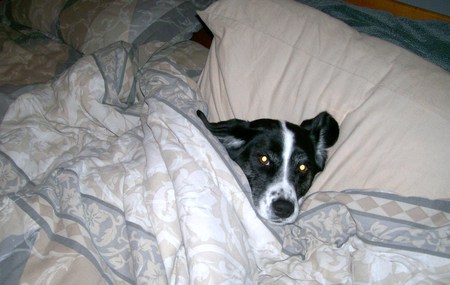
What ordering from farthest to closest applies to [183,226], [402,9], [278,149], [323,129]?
[402,9] → [278,149] → [323,129] → [183,226]

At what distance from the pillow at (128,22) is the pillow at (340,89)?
677mm

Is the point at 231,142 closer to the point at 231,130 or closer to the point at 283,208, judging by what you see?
the point at 231,130

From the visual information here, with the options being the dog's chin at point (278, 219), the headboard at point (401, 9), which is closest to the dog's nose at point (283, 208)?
the dog's chin at point (278, 219)

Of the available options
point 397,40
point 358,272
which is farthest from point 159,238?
point 397,40

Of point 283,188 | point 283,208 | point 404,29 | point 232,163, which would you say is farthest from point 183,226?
point 404,29

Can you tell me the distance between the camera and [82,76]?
185cm

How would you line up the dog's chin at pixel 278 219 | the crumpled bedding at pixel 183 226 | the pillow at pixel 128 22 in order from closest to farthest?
the crumpled bedding at pixel 183 226, the dog's chin at pixel 278 219, the pillow at pixel 128 22

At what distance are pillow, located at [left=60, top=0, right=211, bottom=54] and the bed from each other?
0.37 m

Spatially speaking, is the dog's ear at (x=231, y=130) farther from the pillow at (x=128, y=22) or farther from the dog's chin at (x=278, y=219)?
the pillow at (x=128, y=22)

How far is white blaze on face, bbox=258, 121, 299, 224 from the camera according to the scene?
1498 millimetres

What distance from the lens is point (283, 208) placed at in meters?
1.48

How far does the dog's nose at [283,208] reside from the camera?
1468 mm

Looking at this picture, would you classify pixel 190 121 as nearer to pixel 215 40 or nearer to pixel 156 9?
pixel 215 40

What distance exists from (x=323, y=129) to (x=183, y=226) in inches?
34.2
